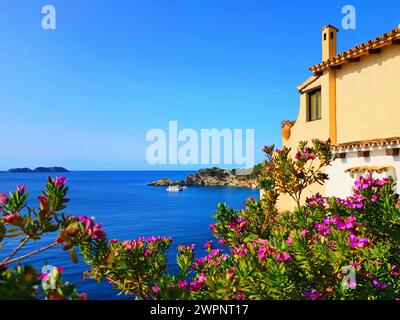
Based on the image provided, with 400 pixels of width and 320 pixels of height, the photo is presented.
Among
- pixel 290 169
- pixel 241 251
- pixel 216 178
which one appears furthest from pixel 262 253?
pixel 216 178

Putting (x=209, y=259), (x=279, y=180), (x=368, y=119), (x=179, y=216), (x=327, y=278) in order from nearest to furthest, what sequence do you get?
(x=327, y=278)
(x=209, y=259)
(x=279, y=180)
(x=368, y=119)
(x=179, y=216)

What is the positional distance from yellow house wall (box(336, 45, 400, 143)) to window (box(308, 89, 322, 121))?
54.1 inches

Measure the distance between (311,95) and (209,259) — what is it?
10631mm

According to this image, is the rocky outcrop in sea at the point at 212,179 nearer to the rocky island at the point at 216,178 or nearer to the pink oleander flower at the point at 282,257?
the rocky island at the point at 216,178

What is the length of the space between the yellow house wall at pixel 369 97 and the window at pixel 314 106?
137cm

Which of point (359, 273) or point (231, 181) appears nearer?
point (359, 273)

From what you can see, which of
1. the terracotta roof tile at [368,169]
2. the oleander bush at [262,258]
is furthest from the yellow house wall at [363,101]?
the oleander bush at [262,258]

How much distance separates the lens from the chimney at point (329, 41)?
604 inches

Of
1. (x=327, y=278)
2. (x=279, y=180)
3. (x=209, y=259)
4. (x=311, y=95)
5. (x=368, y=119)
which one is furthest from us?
(x=311, y=95)
